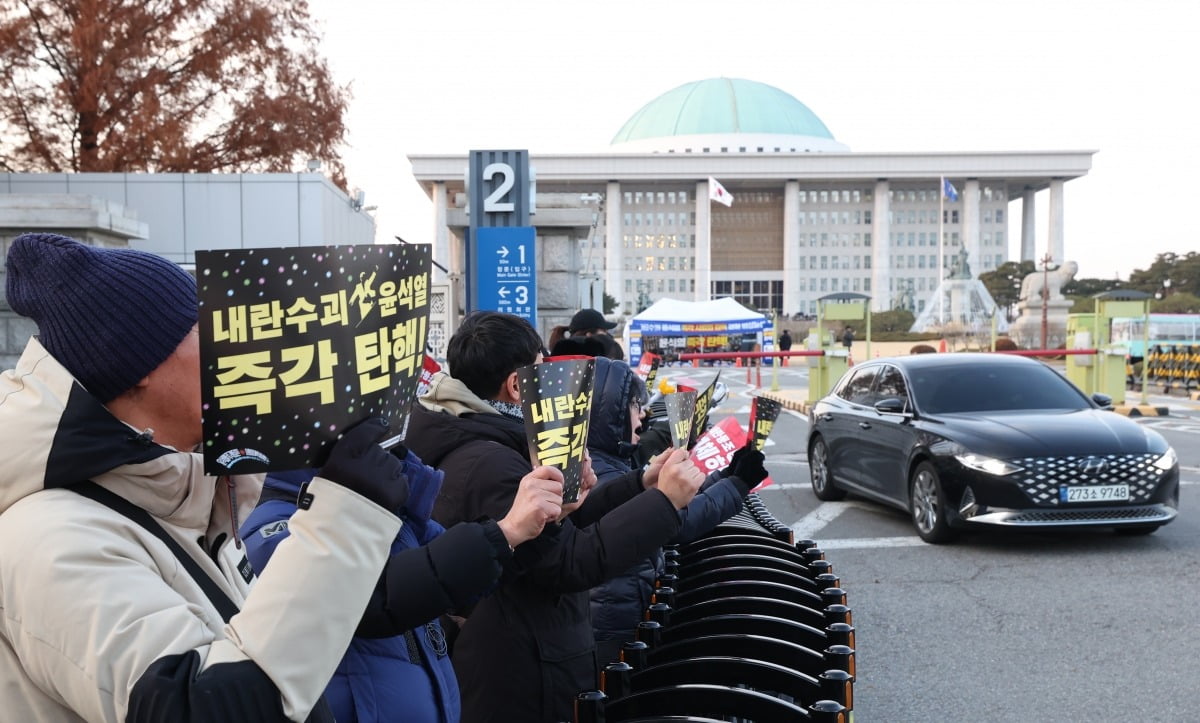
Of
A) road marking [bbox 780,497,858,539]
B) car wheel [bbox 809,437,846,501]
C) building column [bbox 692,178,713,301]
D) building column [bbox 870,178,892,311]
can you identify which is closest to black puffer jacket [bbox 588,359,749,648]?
road marking [bbox 780,497,858,539]

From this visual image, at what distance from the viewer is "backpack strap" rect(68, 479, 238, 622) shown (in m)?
1.39

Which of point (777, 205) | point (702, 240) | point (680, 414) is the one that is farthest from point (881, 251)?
point (680, 414)

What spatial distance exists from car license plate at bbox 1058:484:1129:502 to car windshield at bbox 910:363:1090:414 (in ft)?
3.80

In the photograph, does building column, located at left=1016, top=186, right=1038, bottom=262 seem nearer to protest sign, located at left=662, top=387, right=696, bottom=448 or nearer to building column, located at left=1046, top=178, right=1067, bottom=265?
building column, located at left=1046, top=178, right=1067, bottom=265

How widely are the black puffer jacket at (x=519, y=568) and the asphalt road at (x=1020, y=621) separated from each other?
2.20m

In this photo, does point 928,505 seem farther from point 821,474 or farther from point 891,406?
point 821,474

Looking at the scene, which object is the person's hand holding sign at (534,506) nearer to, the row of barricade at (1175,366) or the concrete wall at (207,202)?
the concrete wall at (207,202)

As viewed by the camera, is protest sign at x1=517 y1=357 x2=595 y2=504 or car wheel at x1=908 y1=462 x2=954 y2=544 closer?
protest sign at x1=517 y1=357 x2=595 y2=504

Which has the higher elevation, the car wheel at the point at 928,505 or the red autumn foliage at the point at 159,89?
the red autumn foliage at the point at 159,89

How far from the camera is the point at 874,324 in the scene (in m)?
68.2

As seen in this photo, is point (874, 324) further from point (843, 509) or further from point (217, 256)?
point (217, 256)

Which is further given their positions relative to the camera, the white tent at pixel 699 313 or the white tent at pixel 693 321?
the white tent at pixel 699 313

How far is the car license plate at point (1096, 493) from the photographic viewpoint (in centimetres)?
702

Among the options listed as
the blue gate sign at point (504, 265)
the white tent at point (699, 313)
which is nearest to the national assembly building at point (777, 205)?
the white tent at point (699, 313)
